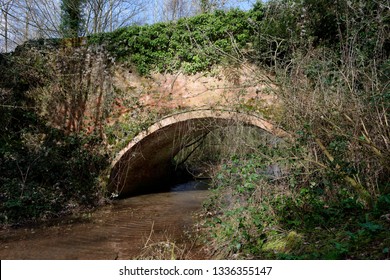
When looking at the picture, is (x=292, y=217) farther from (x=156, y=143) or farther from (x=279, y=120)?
(x=156, y=143)

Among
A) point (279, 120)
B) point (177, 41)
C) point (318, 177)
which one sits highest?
point (177, 41)

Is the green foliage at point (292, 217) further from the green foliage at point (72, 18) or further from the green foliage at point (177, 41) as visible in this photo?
the green foliage at point (72, 18)

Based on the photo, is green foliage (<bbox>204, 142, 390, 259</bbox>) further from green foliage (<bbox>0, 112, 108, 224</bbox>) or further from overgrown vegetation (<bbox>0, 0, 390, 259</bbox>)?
green foliage (<bbox>0, 112, 108, 224</bbox>)

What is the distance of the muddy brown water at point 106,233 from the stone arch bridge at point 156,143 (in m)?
0.94

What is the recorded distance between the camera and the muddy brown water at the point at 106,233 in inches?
192

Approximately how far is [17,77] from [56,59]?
118 cm

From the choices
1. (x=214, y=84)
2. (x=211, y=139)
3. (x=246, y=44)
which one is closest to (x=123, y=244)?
(x=214, y=84)

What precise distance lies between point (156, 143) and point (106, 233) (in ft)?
11.5

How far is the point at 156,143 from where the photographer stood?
29.3 feet

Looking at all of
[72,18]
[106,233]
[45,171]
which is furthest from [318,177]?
[72,18]

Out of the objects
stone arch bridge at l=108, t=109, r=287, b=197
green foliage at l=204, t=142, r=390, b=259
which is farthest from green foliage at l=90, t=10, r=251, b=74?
green foliage at l=204, t=142, r=390, b=259

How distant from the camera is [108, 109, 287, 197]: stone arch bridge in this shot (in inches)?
288

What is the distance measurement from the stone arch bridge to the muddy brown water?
0.94m

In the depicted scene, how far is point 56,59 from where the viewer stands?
30.1ft
